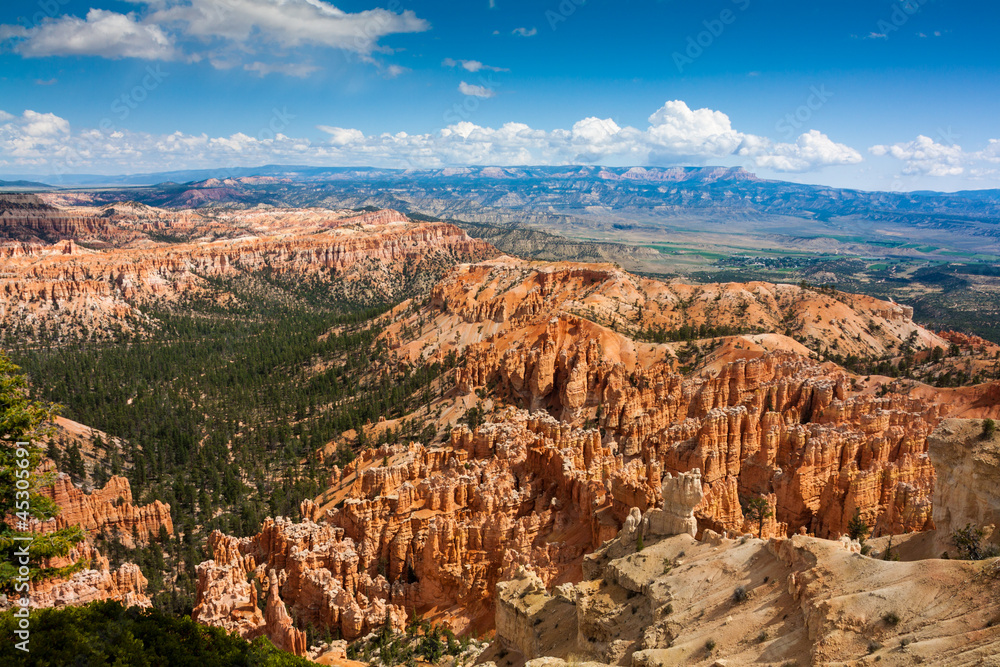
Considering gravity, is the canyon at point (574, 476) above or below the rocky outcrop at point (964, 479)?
below

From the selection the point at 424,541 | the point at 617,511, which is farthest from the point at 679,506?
the point at 424,541

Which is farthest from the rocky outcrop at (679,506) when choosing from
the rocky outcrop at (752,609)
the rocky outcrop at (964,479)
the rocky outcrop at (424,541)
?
the rocky outcrop at (964,479)

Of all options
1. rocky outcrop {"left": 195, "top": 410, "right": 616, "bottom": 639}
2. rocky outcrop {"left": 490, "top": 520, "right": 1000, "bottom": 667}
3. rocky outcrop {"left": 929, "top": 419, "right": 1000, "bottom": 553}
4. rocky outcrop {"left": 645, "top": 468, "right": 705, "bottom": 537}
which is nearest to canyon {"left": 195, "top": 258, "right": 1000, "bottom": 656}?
rocky outcrop {"left": 195, "top": 410, "right": 616, "bottom": 639}

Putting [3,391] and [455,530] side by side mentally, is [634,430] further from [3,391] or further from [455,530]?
[3,391]

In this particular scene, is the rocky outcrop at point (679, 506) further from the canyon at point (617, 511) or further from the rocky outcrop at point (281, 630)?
the rocky outcrop at point (281, 630)

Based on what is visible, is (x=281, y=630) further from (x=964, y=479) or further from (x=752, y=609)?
(x=964, y=479)

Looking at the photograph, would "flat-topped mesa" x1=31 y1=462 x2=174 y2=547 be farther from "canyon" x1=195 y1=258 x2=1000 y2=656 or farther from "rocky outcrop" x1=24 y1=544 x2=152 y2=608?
Result: "rocky outcrop" x1=24 y1=544 x2=152 y2=608
